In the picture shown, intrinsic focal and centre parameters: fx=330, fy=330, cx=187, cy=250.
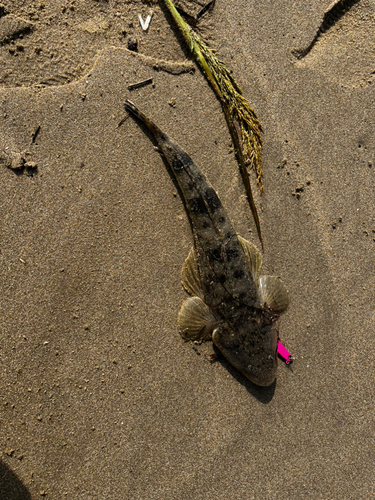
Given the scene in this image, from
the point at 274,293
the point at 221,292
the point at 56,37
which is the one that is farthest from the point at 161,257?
the point at 56,37

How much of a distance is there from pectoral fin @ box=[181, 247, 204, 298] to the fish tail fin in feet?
4.06

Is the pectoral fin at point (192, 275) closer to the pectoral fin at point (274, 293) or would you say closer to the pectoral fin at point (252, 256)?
the pectoral fin at point (252, 256)

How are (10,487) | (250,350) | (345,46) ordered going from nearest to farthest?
(10,487) < (250,350) < (345,46)

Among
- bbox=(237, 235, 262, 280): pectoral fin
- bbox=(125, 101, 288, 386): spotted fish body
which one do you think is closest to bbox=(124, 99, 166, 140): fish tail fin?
bbox=(125, 101, 288, 386): spotted fish body

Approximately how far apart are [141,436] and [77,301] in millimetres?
1528

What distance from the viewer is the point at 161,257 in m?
3.51

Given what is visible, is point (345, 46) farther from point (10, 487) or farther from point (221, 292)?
point (10, 487)

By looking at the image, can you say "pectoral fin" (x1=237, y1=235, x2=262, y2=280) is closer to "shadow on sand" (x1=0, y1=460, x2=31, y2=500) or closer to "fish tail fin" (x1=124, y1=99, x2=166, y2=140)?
"fish tail fin" (x1=124, y1=99, x2=166, y2=140)

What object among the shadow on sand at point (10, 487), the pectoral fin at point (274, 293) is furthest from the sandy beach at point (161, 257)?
the pectoral fin at point (274, 293)

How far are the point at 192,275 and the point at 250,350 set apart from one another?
3.17ft

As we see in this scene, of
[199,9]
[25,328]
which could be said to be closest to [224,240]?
[25,328]

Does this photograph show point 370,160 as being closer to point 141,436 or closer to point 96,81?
point 96,81

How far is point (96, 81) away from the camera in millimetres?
3494

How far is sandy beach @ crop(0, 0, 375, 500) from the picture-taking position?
132 inches
